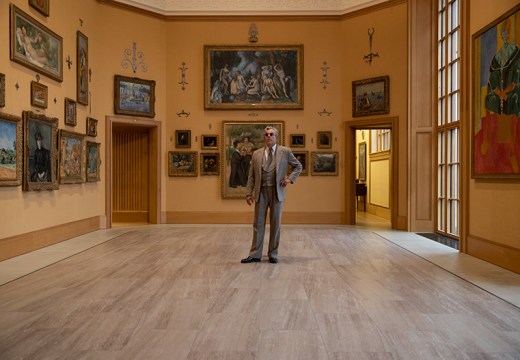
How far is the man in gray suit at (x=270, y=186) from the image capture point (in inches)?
354

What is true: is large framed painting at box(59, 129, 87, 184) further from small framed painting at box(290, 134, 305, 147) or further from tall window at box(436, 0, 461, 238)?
tall window at box(436, 0, 461, 238)

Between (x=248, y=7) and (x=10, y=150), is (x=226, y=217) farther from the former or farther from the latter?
(x=10, y=150)

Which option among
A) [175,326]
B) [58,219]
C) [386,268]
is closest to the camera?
[175,326]

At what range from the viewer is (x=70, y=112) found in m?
12.7

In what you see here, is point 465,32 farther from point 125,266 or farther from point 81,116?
point 81,116

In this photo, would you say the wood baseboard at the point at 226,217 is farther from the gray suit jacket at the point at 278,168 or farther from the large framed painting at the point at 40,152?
the gray suit jacket at the point at 278,168

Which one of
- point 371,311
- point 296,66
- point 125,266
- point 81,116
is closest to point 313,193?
point 296,66

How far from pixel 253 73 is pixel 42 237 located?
9.27 meters

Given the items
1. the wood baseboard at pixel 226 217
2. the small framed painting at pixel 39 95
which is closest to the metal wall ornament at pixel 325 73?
the wood baseboard at pixel 226 217

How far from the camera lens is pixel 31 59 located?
34.4 ft

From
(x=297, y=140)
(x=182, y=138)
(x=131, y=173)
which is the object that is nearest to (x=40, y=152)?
(x=131, y=173)

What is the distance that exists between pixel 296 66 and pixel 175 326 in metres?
13.5

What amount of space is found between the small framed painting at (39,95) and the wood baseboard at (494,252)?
9.58 metres

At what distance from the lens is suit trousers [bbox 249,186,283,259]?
9.00m
